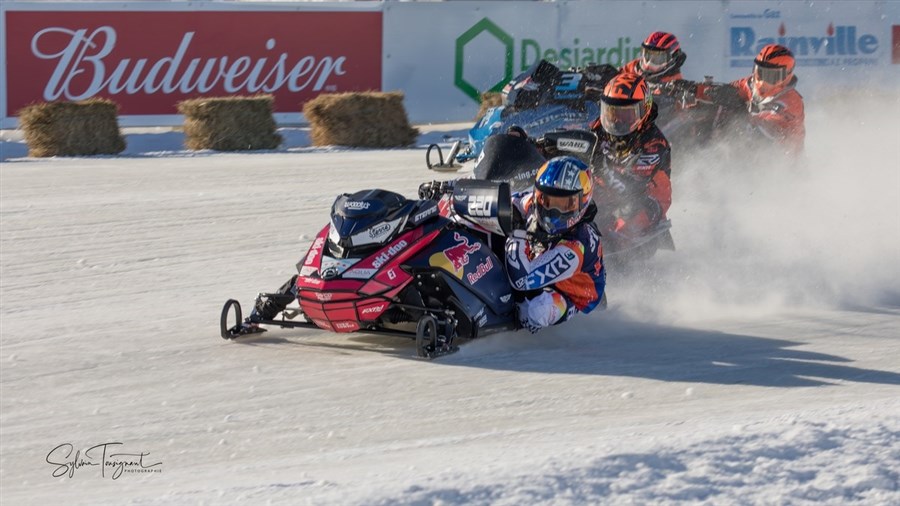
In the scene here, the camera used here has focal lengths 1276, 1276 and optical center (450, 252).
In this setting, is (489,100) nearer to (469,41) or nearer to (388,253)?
(469,41)

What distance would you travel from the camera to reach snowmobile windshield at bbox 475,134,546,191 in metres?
8.81

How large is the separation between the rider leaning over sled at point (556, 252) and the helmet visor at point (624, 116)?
207cm

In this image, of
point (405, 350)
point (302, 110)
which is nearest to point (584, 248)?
point (405, 350)

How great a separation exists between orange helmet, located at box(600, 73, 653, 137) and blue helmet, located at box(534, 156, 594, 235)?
6.97 feet

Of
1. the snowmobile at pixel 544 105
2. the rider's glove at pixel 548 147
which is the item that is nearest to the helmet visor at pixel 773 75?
the snowmobile at pixel 544 105

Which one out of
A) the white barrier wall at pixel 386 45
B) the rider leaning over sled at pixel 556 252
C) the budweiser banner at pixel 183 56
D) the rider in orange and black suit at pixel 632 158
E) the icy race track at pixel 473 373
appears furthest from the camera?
the white barrier wall at pixel 386 45

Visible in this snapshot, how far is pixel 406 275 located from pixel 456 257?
0.35 meters

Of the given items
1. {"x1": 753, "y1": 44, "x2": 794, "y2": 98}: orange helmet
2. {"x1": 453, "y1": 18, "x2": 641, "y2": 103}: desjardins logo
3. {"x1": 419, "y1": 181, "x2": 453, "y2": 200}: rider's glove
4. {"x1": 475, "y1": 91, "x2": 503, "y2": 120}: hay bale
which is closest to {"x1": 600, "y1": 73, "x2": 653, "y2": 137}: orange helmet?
{"x1": 419, "y1": 181, "x2": 453, "y2": 200}: rider's glove

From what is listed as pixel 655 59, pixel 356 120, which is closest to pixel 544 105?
pixel 655 59

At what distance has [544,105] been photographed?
39.1 ft

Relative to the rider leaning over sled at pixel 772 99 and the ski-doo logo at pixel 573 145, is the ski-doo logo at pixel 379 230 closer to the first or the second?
the ski-doo logo at pixel 573 145

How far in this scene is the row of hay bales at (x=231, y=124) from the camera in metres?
16.7

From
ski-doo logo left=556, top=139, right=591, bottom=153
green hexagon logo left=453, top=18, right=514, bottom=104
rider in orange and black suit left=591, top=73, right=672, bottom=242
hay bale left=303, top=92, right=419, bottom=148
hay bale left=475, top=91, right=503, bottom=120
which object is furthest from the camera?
green hexagon logo left=453, top=18, right=514, bottom=104

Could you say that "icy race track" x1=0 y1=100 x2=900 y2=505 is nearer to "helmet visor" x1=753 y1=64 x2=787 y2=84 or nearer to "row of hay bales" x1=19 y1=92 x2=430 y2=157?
"helmet visor" x1=753 y1=64 x2=787 y2=84
